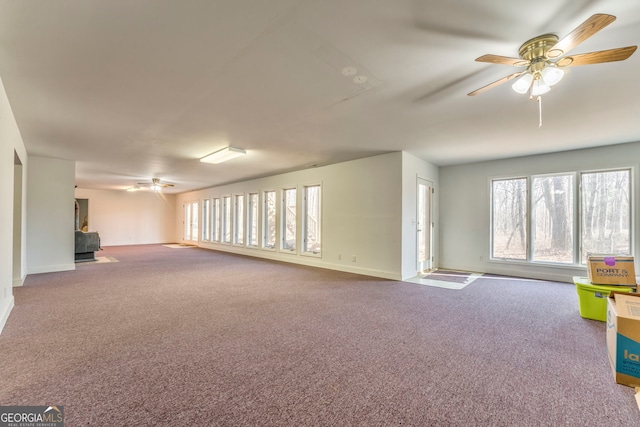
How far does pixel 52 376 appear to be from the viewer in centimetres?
199

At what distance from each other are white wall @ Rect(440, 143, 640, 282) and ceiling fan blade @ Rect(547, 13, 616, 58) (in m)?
4.28

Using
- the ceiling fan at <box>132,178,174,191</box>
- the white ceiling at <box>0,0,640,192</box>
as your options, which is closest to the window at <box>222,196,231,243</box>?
the ceiling fan at <box>132,178,174,191</box>

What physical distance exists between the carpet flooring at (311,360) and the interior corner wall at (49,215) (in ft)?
6.84

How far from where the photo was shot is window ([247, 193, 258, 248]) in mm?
8992

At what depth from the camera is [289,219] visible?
313 inches

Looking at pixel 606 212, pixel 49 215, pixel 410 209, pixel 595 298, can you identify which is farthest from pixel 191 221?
pixel 606 212

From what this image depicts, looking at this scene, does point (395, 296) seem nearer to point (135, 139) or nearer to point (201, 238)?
point (135, 139)

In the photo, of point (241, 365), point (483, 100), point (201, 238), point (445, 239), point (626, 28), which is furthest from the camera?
point (201, 238)

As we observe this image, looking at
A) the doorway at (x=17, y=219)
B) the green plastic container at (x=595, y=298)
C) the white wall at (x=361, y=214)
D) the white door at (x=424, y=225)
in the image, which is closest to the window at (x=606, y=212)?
the green plastic container at (x=595, y=298)

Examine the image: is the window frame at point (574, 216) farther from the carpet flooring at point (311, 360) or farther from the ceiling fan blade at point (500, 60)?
the ceiling fan blade at point (500, 60)

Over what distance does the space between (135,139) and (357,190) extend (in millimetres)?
4102

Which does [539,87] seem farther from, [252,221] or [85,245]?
[85,245]

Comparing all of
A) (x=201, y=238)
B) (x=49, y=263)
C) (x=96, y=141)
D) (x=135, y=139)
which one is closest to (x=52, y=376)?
(x=135, y=139)

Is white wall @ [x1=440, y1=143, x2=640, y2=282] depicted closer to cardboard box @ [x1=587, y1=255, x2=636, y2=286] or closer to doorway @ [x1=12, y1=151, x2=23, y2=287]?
cardboard box @ [x1=587, y1=255, x2=636, y2=286]
